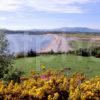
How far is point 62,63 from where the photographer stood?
15500mm

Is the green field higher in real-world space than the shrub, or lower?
lower

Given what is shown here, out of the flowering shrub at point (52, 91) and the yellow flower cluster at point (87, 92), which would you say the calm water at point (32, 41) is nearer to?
the flowering shrub at point (52, 91)

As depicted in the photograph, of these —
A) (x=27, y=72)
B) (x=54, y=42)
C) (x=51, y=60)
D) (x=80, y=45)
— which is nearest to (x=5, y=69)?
(x=27, y=72)

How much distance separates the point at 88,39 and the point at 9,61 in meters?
8.18

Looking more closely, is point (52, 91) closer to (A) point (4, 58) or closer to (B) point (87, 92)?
(B) point (87, 92)

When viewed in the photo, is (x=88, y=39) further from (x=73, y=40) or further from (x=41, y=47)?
(x=41, y=47)

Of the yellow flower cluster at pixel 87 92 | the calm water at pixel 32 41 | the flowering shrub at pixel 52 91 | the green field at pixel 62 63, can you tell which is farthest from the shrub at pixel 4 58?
the calm water at pixel 32 41

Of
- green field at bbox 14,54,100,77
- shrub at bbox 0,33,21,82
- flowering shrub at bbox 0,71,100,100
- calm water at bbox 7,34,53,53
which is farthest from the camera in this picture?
calm water at bbox 7,34,53,53

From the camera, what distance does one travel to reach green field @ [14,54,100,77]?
46.6 ft

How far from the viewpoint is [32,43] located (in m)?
17.4

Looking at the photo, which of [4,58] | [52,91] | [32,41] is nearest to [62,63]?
[32,41]

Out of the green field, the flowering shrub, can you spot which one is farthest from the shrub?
the green field

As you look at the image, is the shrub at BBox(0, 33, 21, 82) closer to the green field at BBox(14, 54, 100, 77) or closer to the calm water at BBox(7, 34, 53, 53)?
the green field at BBox(14, 54, 100, 77)

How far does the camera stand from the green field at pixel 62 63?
1421cm
